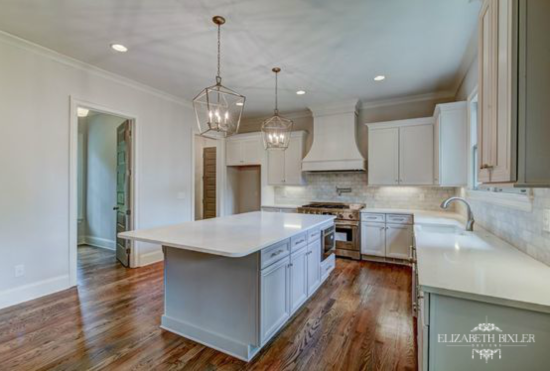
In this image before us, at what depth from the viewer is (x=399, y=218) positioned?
13.6 feet

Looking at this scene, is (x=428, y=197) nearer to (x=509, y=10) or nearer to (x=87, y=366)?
(x=509, y=10)

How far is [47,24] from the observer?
2.53 meters

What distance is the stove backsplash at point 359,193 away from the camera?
14.7ft

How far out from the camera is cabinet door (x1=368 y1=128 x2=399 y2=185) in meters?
4.37

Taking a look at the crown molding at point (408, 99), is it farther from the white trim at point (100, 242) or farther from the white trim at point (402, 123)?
the white trim at point (100, 242)

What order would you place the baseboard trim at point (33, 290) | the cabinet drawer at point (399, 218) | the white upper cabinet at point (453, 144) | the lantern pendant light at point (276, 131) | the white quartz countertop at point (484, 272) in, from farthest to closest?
1. the cabinet drawer at point (399, 218)
2. the white upper cabinet at point (453, 144)
3. the lantern pendant light at point (276, 131)
4. the baseboard trim at point (33, 290)
5. the white quartz countertop at point (484, 272)

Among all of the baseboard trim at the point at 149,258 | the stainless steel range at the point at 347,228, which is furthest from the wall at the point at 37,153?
the stainless steel range at the point at 347,228

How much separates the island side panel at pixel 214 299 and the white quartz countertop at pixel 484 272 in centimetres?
115

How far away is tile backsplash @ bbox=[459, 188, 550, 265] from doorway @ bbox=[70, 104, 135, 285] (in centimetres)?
462

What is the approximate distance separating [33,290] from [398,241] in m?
4.90

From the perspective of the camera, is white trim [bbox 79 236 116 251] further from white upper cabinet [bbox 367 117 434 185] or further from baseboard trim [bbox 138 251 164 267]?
white upper cabinet [bbox 367 117 434 185]

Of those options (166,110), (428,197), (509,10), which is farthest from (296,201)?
(509,10)

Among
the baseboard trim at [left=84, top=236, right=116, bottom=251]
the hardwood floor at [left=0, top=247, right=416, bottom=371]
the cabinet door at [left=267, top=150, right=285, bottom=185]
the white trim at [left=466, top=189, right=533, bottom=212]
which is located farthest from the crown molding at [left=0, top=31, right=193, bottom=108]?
the white trim at [left=466, top=189, right=533, bottom=212]

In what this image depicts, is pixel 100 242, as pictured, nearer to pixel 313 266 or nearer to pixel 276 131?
pixel 276 131
